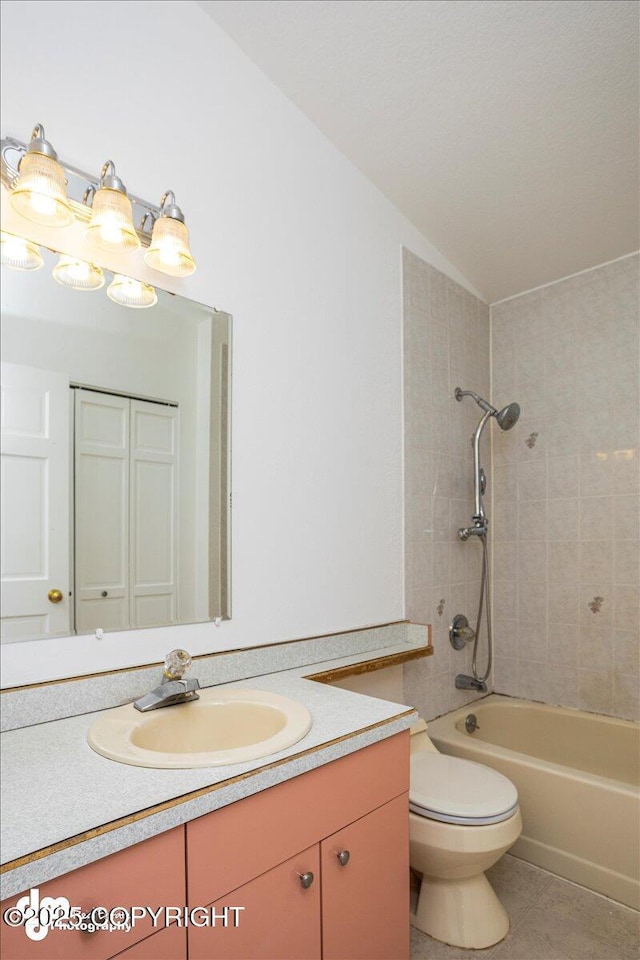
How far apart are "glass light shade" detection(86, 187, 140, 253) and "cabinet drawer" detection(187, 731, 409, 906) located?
1236 millimetres

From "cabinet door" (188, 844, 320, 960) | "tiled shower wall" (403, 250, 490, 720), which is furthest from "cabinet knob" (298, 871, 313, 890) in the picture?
"tiled shower wall" (403, 250, 490, 720)

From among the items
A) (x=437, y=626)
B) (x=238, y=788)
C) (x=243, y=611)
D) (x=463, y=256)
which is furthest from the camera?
(x=463, y=256)

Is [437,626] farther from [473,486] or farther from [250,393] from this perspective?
[250,393]

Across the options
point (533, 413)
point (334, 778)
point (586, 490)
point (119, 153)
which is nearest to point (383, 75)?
point (119, 153)

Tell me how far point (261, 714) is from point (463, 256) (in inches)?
84.9

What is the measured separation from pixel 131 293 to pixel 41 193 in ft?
1.00

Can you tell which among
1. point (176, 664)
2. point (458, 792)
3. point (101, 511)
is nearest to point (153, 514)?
point (101, 511)

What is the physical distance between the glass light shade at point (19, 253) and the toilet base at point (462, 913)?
204cm

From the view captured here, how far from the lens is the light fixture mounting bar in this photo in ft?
4.00

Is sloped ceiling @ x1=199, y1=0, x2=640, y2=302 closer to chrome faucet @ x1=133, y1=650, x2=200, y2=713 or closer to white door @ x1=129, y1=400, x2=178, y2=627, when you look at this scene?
white door @ x1=129, y1=400, x2=178, y2=627

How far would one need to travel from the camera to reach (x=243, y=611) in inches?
65.7

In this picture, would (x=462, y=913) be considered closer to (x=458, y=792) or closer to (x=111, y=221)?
(x=458, y=792)

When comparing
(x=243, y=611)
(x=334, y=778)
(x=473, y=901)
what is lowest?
(x=473, y=901)

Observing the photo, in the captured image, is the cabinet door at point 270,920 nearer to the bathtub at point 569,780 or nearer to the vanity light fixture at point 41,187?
the bathtub at point 569,780
